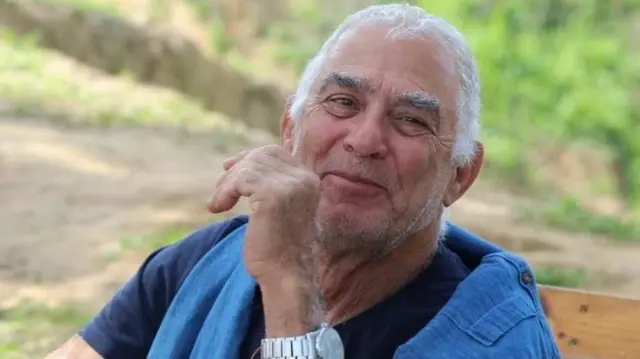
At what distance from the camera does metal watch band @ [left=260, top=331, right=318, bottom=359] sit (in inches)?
61.7

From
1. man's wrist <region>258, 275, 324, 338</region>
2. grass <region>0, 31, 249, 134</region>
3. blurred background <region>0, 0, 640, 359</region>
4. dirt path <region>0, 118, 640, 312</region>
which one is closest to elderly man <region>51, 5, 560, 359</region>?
man's wrist <region>258, 275, 324, 338</region>

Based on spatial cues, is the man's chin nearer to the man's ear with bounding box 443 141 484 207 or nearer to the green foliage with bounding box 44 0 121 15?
the man's ear with bounding box 443 141 484 207

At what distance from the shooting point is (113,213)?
21.3ft

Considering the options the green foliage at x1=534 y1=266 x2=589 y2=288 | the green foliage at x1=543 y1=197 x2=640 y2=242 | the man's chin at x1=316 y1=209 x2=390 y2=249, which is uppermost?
the man's chin at x1=316 y1=209 x2=390 y2=249

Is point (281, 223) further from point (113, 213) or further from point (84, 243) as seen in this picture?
point (113, 213)

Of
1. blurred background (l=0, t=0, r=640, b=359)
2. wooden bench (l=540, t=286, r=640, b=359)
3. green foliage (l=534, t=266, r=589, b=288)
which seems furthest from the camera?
blurred background (l=0, t=0, r=640, b=359)

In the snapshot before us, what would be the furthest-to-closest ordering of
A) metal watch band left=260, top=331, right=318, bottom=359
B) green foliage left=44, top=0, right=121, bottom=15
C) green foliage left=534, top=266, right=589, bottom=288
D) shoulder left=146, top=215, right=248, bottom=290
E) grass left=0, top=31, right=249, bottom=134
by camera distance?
green foliage left=44, top=0, right=121, bottom=15 < grass left=0, top=31, right=249, bottom=134 < green foliage left=534, top=266, right=589, bottom=288 < shoulder left=146, top=215, right=248, bottom=290 < metal watch band left=260, top=331, right=318, bottom=359

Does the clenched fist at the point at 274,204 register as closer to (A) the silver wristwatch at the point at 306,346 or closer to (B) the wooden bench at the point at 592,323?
(A) the silver wristwatch at the point at 306,346

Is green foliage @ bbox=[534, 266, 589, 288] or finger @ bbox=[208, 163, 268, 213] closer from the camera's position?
finger @ bbox=[208, 163, 268, 213]

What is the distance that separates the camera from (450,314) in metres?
1.67

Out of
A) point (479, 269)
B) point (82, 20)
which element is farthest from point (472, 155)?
point (82, 20)

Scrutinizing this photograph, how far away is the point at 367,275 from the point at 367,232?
10 cm

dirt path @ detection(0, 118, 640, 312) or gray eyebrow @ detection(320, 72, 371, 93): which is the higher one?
gray eyebrow @ detection(320, 72, 371, 93)

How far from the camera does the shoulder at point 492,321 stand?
1.63 m
